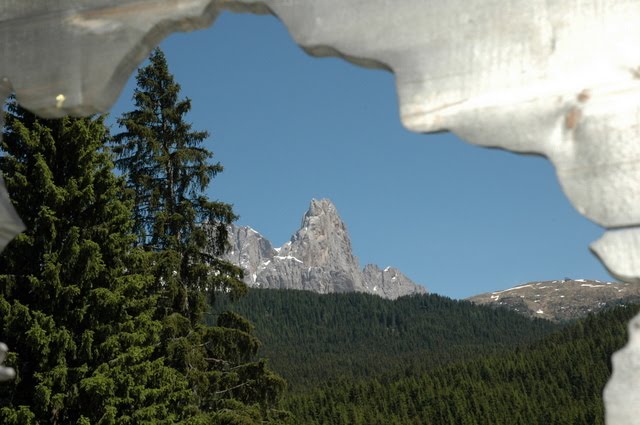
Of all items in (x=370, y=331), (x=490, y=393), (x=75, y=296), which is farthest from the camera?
(x=370, y=331)

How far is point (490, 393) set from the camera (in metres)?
81.2

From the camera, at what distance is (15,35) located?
59.9 inches

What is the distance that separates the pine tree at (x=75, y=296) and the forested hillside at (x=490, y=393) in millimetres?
58585

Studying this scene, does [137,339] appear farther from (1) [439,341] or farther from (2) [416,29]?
(1) [439,341]

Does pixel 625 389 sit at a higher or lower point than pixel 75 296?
lower

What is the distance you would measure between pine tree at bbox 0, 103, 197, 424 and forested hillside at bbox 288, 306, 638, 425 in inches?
2307

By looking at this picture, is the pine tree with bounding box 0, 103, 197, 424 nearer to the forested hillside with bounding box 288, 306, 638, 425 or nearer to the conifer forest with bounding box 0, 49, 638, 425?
the conifer forest with bounding box 0, 49, 638, 425

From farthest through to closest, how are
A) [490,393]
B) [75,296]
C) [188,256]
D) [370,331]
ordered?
[370,331] → [490,393] → [188,256] → [75,296]

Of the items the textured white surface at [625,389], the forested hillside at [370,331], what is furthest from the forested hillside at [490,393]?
the textured white surface at [625,389]

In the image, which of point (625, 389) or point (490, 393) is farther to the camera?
point (490, 393)

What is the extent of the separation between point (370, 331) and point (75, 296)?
12604 cm

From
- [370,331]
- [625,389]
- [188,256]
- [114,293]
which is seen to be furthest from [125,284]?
[370,331]

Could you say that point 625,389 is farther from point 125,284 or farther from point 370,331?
point 370,331

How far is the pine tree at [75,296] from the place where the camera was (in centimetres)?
1264
